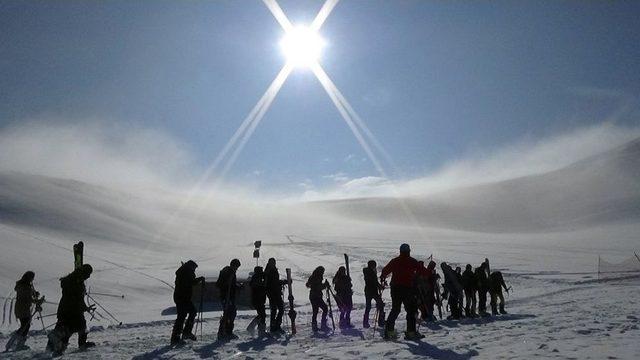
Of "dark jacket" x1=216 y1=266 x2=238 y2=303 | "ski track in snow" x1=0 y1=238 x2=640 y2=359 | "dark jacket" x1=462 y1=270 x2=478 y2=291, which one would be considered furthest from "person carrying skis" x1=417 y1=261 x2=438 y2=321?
"dark jacket" x1=216 y1=266 x2=238 y2=303

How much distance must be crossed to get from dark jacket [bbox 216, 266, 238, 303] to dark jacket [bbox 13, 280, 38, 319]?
466cm

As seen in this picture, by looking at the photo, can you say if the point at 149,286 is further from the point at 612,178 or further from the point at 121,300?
the point at 612,178

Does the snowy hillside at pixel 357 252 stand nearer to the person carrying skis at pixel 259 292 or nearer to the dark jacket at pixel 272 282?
the person carrying skis at pixel 259 292

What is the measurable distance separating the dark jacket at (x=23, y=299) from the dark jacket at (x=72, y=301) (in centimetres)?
263

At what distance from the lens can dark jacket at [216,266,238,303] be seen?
11.7 metres

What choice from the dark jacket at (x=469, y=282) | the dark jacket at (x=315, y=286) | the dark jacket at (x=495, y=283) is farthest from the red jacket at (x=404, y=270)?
the dark jacket at (x=495, y=283)

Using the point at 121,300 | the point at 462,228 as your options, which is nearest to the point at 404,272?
the point at 121,300

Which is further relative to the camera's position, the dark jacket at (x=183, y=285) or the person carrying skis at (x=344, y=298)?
the person carrying skis at (x=344, y=298)

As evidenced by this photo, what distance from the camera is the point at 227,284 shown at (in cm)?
1174

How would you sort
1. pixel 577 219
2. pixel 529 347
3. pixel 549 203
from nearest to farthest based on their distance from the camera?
pixel 529 347 → pixel 577 219 → pixel 549 203

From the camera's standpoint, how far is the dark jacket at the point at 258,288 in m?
12.1

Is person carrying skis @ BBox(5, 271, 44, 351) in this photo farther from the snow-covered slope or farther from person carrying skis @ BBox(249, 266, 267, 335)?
the snow-covered slope

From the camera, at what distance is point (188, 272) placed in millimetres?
Answer: 10750

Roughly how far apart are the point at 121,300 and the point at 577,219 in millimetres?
107290
